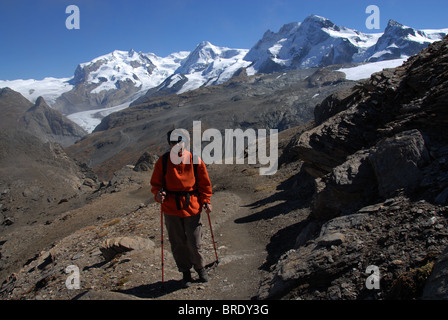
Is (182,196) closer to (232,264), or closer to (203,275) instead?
(203,275)

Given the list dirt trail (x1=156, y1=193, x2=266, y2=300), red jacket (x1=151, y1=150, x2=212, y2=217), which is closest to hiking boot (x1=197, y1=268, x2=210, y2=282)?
dirt trail (x1=156, y1=193, x2=266, y2=300)

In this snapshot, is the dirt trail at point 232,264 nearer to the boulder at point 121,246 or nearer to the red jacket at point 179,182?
the red jacket at point 179,182

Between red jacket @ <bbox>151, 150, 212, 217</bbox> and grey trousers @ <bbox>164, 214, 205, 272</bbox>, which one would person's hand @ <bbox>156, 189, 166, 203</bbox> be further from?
grey trousers @ <bbox>164, 214, 205, 272</bbox>

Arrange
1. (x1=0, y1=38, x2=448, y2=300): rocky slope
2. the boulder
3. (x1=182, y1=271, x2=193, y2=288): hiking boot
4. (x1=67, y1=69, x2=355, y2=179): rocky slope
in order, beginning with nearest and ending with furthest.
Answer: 1. (x1=0, y1=38, x2=448, y2=300): rocky slope
2. (x1=182, y1=271, x2=193, y2=288): hiking boot
3. the boulder
4. (x1=67, y1=69, x2=355, y2=179): rocky slope

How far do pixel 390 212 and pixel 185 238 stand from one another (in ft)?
11.2

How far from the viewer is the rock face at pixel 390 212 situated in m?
4.29

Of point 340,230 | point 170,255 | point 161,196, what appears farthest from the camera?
point 170,255

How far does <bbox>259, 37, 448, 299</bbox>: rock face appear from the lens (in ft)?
14.1

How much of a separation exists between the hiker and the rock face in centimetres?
143

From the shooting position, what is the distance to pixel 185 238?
5992 millimetres

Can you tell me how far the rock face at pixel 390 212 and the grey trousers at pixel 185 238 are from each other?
4.26ft

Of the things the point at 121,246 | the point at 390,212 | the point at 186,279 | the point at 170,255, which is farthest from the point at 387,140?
the point at 121,246

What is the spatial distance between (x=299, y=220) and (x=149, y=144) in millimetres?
94366
